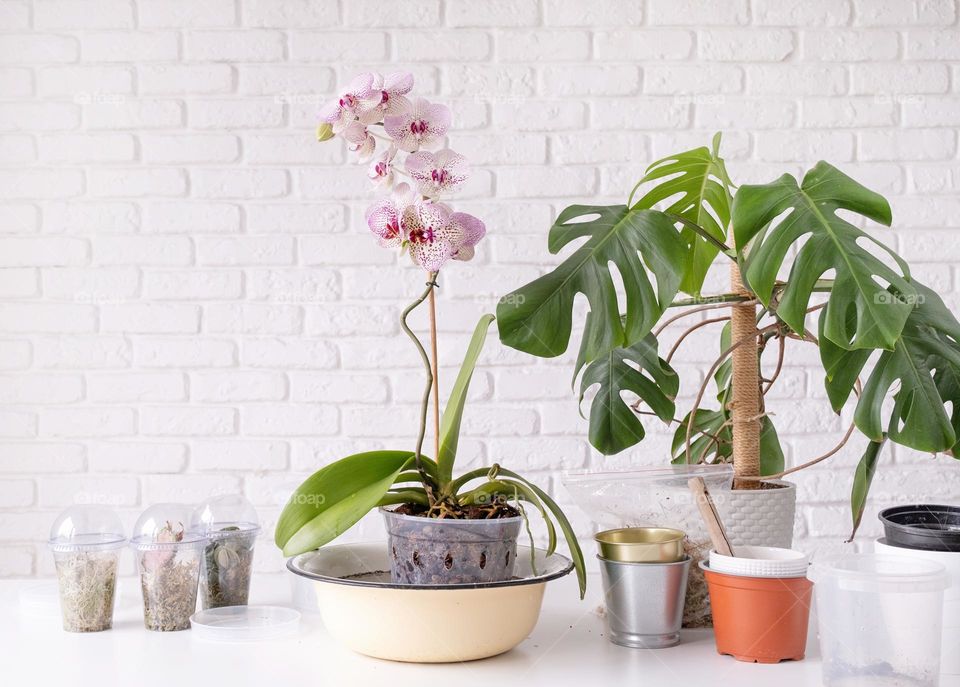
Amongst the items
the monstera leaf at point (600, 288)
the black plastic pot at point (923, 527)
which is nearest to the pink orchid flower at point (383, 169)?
the monstera leaf at point (600, 288)

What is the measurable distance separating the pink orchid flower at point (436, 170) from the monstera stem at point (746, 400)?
399mm

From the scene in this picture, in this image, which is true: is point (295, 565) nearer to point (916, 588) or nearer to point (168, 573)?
point (168, 573)

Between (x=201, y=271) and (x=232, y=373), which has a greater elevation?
(x=201, y=271)

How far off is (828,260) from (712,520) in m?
0.29

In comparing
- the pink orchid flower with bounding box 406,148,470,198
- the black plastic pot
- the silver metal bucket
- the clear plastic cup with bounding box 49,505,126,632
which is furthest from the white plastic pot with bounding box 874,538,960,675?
the clear plastic cup with bounding box 49,505,126,632

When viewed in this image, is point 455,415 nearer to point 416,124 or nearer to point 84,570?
point 416,124

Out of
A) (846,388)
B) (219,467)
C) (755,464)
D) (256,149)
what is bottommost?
(219,467)

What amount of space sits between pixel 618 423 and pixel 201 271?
4.02 ft

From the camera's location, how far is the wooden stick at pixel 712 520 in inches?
37.2

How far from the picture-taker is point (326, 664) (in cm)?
94

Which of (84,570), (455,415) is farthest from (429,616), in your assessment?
(84,570)

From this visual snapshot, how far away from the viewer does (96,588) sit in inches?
41.8

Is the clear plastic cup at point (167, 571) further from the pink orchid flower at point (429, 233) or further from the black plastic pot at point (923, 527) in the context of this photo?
the black plastic pot at point (923, 527)

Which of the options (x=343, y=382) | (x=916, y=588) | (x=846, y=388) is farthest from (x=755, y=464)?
(x=343, y=382)
